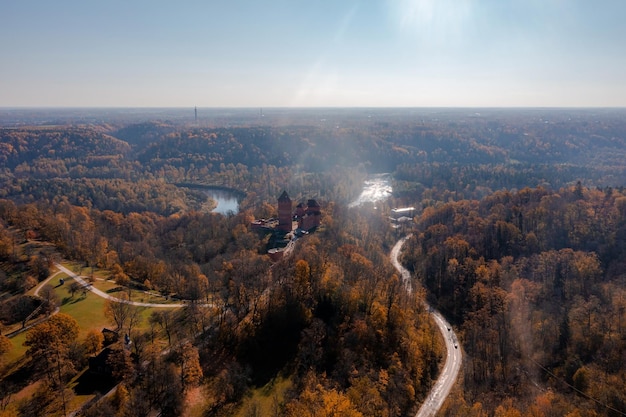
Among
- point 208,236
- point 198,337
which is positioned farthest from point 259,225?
point 198,337

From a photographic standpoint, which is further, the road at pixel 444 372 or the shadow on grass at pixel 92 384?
the road at pixel 444 372

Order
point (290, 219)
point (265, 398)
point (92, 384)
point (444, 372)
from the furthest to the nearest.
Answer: point (290, 219) < point (444, 372) < point (265, 398) < point (92, 384)

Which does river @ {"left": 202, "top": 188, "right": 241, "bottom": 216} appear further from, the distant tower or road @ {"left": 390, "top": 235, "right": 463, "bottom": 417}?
road @ {"left": 390, "top": 235, "right": 463, "bottom": 417}

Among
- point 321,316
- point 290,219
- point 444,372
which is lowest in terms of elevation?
point 444,372

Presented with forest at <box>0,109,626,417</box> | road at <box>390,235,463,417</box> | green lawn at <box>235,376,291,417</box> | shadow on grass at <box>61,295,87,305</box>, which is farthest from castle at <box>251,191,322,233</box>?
green lawn at <box>235,376,291,417</box>

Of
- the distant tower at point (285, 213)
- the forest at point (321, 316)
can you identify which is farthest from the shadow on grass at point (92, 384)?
the distant tower at point (285, 213)

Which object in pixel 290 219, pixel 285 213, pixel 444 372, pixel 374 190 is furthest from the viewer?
pixel 374 190

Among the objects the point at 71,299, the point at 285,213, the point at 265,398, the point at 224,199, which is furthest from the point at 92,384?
the point at 224,199

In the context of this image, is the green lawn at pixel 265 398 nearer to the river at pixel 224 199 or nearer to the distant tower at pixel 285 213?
the distant tower at pixel 285 213

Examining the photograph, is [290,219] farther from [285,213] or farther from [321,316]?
[321,316]
